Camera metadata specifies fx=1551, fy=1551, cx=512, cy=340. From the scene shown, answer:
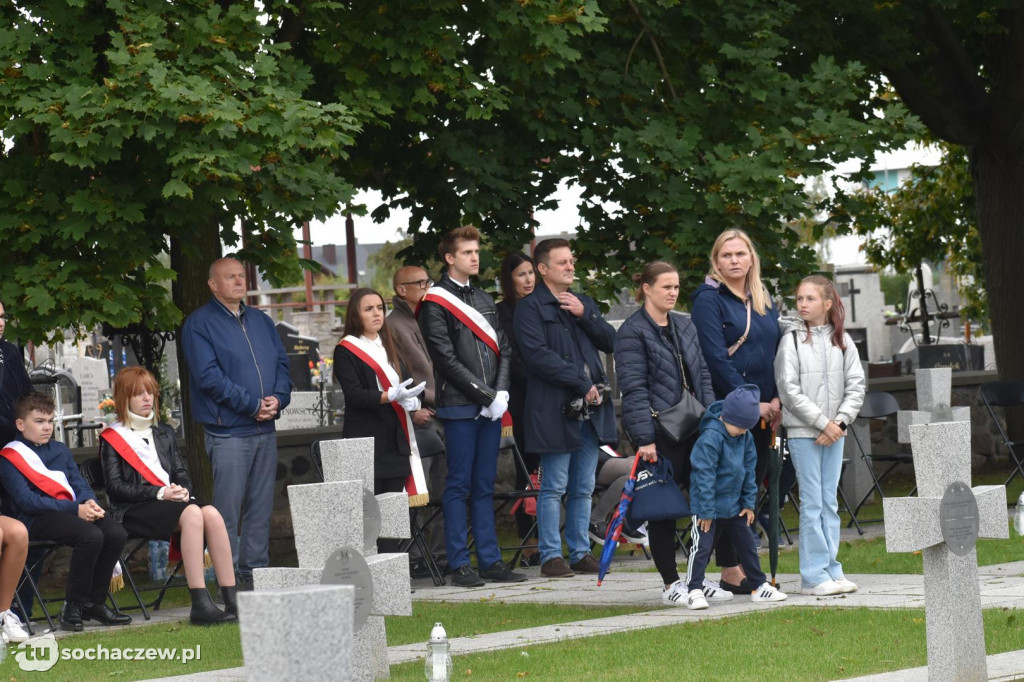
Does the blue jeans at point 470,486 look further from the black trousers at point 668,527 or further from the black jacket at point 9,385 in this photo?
the black jacket at point 9,385

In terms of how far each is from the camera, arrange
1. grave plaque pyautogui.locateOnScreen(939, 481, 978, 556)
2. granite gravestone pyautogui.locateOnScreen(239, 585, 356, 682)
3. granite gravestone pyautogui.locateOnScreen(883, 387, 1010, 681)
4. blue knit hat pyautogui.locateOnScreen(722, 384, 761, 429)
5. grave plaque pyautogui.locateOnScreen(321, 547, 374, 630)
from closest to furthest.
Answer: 1. granite gravestone pyautogui.locateOnScreen(239, 585, 356, 682)
2. grave plaque pyautogui.locateOnScreen(321, 547, 374, 630)
3. granite gravestone pyautogui.locateOnScreen(883, 387, 1010, 681)
4. grave plaque pyautogui.locateOnScreen(939, 481, 978, 556)
5. blue knit hat pyautogui.locateOnScreen(722, 384, 761, 429)

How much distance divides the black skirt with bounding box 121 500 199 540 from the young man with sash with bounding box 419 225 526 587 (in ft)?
5.60

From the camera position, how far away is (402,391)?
947 centimetres

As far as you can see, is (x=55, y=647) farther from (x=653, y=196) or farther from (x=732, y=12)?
(x=732, y=12)

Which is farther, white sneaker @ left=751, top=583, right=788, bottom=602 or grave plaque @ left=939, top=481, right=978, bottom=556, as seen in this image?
white sneaker @ left=751, top=583, right=788, bottom=602

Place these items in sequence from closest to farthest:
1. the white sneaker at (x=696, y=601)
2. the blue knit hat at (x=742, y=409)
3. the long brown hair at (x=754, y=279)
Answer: the blue knit hat at (x=742, y=409)
the white sneaker at (x=696, y=601)
the long brown hair at (x=754, y=279)

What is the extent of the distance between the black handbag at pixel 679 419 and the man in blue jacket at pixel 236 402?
8.02 ft

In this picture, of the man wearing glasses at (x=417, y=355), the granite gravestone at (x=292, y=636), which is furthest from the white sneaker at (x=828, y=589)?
the granite gravestone at (x=292, y=636)

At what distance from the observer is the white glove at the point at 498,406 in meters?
9.62

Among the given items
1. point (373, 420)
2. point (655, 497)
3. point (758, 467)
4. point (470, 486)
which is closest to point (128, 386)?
point (373, 420)

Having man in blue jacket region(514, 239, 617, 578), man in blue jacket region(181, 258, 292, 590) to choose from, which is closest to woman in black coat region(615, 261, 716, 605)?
man in blue jacket region(514, 239, 617, 578)

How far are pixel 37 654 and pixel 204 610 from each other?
3.44 ft

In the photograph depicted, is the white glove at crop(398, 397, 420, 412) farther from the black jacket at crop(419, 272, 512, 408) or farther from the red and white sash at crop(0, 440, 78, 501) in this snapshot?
the red and white sash at crop(0, 440, 78, 501)

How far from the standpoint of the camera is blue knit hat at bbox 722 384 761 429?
25.4 feet
